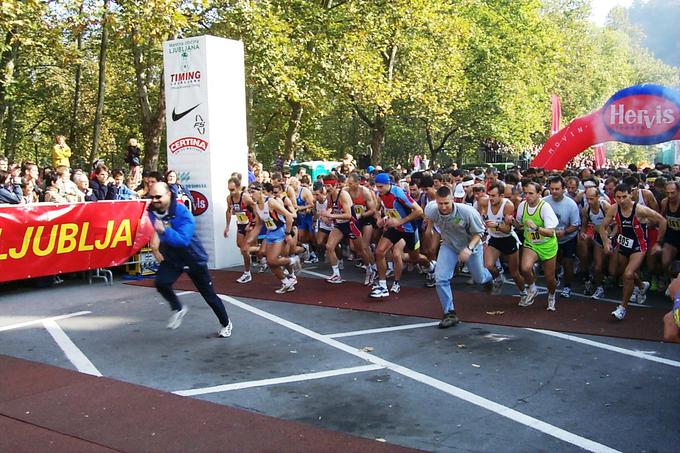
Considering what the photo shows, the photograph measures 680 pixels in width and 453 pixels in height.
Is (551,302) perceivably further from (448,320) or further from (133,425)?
(133,425)

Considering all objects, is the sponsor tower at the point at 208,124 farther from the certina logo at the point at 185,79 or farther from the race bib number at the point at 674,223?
the race bib number at the point at 674,223

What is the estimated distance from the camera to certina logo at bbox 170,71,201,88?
540 inches

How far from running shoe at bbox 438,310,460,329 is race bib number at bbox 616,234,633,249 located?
2433 millimetres

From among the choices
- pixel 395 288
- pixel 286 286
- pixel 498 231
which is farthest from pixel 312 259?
pixel 498 231

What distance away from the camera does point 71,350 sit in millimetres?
7812

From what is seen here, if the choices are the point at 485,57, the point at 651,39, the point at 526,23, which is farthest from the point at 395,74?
the point at 651,39

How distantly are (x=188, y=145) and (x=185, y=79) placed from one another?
1.35 metres

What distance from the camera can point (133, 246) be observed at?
12.7 meters

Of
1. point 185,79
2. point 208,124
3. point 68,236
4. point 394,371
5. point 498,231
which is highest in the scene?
point 185,79

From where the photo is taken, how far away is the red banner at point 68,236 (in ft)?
35.4

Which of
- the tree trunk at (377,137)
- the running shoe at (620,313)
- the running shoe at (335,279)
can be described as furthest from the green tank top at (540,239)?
the tree trunk at (377,137)

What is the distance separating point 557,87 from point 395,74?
59.4 ft

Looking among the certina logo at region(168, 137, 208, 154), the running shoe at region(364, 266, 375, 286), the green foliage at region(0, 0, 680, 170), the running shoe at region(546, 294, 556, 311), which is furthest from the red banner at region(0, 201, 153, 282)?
the running shoe at region(546, 294, 556, 311)

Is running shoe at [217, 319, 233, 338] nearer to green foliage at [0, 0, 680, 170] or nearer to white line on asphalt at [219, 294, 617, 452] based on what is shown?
white line on asphalt at [219, 294, 617, 452]
